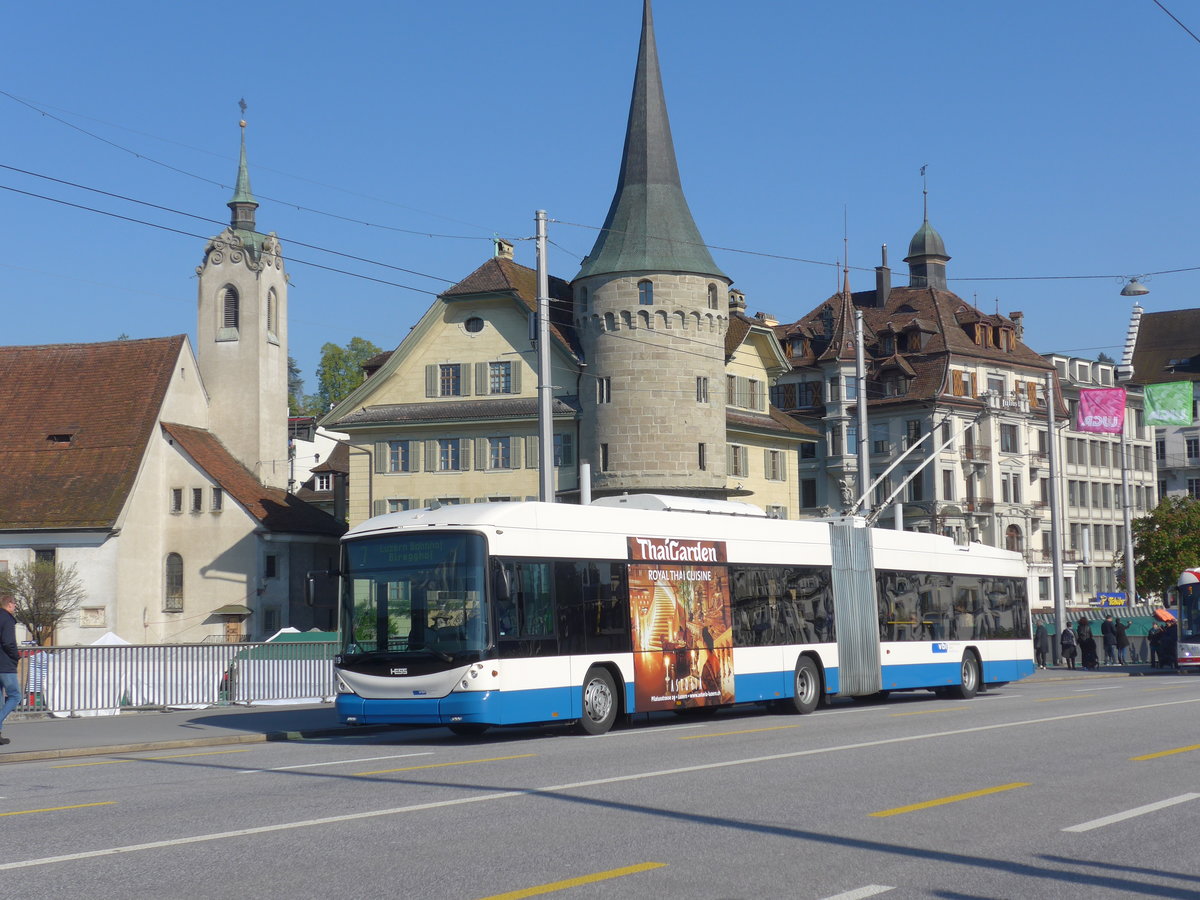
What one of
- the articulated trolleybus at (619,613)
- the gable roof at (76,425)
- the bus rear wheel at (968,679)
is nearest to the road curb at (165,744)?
the articulated trolleybus at (619,613)

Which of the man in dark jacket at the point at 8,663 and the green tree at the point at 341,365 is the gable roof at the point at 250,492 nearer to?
the green tree at the point at 341,365

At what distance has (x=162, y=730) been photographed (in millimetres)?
20672

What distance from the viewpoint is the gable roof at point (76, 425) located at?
201 ft

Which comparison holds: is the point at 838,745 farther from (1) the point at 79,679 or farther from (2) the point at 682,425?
(2) the point at 682,425

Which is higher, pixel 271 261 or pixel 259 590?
pixel 271 261

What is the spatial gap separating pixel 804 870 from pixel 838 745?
27.2ft

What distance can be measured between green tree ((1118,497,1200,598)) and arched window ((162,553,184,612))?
43.0 m

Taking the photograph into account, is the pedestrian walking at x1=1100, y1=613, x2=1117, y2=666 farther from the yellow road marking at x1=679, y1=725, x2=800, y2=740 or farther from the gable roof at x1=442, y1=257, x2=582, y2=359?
the yellow road marking at x1=679, y1=725, x2=800, y2=740

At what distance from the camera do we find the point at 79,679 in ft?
82.8

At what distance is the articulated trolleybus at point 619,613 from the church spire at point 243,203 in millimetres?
53713

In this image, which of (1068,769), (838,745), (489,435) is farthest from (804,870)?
(489,435)

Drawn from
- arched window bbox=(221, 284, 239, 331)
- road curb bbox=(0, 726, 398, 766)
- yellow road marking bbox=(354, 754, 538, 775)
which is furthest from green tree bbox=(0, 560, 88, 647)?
yellow road marking bbox=(354, 754, 538, 775)

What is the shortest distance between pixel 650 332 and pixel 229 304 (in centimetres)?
2339

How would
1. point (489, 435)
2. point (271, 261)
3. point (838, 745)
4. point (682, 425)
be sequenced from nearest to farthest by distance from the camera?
point (838, 745) < point (682, 425) < point (489, 435) < point (271, 261)
